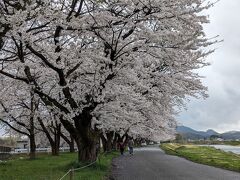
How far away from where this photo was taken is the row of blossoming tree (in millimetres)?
16062

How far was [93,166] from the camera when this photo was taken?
72.0ft

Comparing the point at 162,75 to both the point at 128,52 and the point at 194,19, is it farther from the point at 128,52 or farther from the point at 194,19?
the point at 194,19

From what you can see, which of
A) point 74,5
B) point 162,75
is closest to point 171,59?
point 162,75

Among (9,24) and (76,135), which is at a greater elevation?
(9,24)

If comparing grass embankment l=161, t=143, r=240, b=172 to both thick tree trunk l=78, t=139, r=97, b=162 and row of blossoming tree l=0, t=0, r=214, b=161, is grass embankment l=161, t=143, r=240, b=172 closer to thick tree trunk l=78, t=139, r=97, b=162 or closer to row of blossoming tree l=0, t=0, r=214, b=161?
row of blossoming tree l=0, t=0, r=214, b=161

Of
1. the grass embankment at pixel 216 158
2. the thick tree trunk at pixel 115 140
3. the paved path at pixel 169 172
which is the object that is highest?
the thick tree trunk at pixel 115 140

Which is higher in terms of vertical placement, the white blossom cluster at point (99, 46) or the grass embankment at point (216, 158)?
the white blossom cluster at point (99, 46)

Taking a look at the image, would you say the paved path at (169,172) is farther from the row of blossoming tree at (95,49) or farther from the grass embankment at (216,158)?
the row of blossoming tree at (95,49)

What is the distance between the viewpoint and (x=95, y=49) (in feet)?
66.7

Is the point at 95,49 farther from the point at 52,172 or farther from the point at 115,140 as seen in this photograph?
the point at 115,140

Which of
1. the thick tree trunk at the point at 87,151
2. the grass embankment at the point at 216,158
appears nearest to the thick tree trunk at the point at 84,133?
the thick tree trunk at the point at 87,151

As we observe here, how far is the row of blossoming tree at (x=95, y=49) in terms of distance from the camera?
16.1 m

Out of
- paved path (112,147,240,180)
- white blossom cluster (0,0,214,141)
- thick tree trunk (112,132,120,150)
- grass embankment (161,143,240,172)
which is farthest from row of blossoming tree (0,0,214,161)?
thick tree trunk (112,132,120,150)

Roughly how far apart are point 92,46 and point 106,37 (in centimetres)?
183
